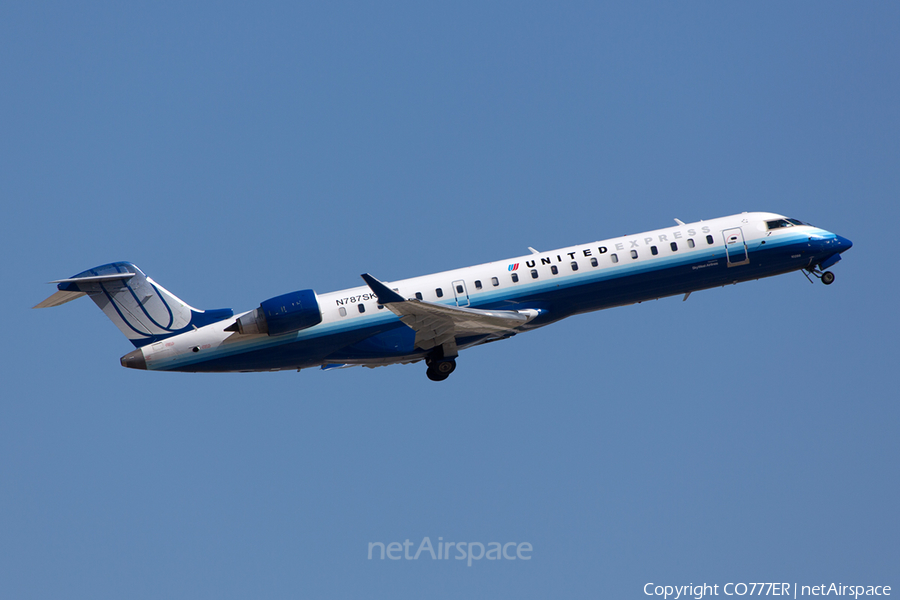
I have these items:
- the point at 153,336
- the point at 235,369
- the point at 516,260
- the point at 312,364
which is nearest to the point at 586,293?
the point at 516,260

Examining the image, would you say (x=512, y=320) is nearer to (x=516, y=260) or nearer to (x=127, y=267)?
(x=516, y=260)

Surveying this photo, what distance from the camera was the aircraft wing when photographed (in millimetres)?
24156

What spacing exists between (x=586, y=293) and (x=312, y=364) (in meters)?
8.31

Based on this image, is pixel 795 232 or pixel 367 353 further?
pixel 795 232

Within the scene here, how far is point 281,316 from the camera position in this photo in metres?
25.4

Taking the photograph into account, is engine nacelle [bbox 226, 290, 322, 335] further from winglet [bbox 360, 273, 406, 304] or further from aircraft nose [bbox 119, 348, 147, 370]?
winglet [bbox 360, 273, 406, 304]

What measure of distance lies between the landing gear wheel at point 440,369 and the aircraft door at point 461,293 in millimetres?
1912

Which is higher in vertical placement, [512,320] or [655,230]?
[655,230]

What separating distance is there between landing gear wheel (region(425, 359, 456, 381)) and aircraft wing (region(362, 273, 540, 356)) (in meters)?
0.28

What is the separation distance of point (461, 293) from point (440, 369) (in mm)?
2434

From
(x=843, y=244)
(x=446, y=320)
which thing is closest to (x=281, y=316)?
(x=446, y=320)

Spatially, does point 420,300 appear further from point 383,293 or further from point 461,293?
point 383,293

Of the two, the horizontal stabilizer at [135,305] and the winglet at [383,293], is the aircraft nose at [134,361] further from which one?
the winglet at [383,293]

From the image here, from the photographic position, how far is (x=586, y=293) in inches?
1055
